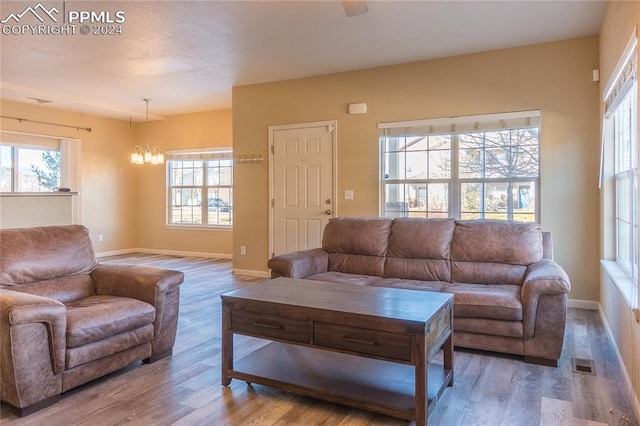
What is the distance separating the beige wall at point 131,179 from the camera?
7.56 meters

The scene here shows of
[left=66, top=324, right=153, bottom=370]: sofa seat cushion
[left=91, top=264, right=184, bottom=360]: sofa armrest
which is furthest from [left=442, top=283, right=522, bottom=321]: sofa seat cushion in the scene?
[left=66, top=324, right=153, bottom=370]: sofa seat cushion

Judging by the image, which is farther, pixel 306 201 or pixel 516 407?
pixel 306 201

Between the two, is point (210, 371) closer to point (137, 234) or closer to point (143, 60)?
point (143, 60)

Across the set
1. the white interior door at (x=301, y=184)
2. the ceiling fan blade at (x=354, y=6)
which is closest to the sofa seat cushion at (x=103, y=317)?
the ceiling fan blade at (x=354, y=6)

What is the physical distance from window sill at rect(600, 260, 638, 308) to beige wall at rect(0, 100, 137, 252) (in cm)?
784

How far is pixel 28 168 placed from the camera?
22.3 feet

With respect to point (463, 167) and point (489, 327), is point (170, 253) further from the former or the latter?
point (489, 327)

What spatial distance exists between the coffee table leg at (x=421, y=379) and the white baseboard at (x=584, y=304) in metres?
3.09

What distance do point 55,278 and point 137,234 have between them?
19.8 ft

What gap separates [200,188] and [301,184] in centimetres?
310

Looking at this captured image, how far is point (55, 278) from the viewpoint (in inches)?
113

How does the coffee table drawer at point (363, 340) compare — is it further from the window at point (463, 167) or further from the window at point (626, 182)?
the window at point (463, 167)

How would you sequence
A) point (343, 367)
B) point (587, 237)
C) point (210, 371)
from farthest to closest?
1. point (587, 237)
2. point (210, 371)
3. point (343, 367)

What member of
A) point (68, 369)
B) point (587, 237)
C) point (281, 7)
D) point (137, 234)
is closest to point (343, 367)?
point (68, 369)
